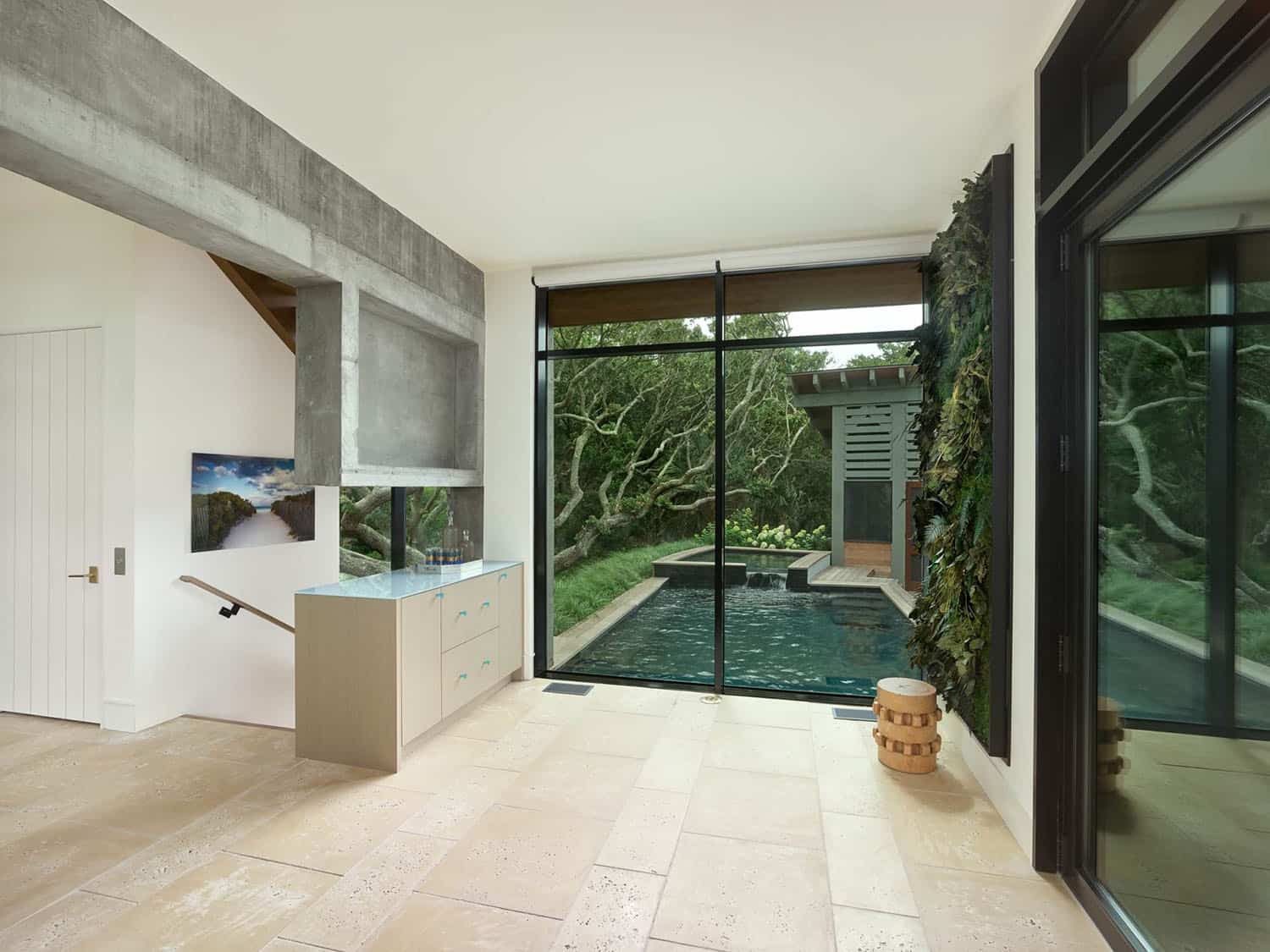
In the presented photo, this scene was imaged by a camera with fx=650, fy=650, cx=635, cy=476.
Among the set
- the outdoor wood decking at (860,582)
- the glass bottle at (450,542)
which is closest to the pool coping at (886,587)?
the outdoor wood decking at (860,582)

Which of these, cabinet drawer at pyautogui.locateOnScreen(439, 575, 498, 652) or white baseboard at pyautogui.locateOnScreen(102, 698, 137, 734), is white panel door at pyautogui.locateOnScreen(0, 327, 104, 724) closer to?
white baseboard at pyautogui.locateOnScreen(102, 698, 137, 734)

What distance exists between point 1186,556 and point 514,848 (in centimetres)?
232

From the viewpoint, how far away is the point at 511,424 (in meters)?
4.54

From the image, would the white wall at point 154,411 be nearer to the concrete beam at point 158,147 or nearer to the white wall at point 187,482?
the white wall at point 187,482

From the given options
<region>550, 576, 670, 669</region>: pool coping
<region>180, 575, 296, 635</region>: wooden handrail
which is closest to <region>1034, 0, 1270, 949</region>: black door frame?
<region>550, 576, 670, 669</region>: pool coping

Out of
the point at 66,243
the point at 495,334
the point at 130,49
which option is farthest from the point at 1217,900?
the point at 66,243

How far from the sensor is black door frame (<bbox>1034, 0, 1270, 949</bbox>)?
1999 millimetres

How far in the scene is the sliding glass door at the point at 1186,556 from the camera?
4.52 feet

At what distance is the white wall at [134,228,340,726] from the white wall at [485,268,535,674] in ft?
4.64

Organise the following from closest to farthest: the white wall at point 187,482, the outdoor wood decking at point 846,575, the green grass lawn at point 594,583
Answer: the white wall at point 187,482 → the outdoor wood decking at point 846,575 → the green grass lawn at point 594,583

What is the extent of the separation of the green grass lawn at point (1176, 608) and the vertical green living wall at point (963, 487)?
0.82 meters

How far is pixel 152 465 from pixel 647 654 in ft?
10.7

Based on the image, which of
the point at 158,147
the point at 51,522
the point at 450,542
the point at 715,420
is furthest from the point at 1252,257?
the point at 51,522

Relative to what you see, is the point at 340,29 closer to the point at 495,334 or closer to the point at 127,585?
the point at 495,334
